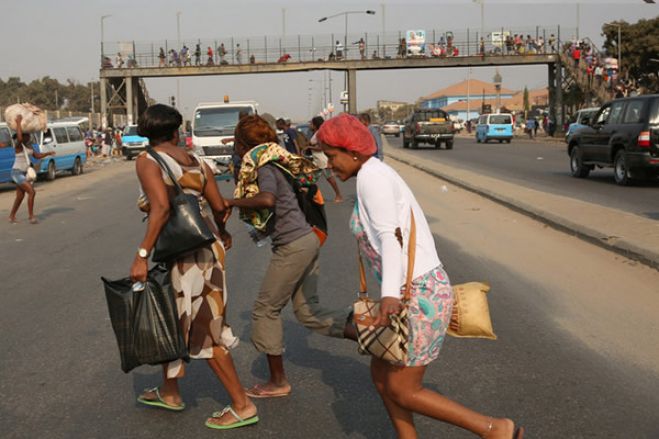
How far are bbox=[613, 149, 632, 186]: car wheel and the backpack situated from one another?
50.5ft

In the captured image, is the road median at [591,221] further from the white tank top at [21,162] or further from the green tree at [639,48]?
the green tree at [639,48]

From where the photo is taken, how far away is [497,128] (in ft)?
170

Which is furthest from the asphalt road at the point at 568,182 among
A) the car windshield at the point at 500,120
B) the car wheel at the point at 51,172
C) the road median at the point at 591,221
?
the car windshield at the point at 500,120

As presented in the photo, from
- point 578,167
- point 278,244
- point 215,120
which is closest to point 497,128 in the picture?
point 578,167

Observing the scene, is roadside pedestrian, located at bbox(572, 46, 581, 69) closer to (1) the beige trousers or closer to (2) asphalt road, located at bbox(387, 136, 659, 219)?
(2) asphalt road, located at bbox(387, 136, 659, 219)

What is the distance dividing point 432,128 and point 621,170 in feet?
83.5

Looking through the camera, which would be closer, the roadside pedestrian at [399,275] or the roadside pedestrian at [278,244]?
the roadside pedestrian at [399,275]

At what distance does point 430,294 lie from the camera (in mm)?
3301

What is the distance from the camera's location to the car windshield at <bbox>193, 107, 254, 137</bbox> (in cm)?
2223

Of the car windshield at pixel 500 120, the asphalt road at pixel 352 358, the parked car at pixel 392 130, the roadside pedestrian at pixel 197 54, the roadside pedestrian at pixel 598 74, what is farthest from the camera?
the parked car at pixel 392 130

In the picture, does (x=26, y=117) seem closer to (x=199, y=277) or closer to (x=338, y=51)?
(x=199, y=277)

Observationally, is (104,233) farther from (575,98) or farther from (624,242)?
(575,98)

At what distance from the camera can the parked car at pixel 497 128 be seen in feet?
170

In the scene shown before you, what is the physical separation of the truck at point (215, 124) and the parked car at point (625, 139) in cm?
884
